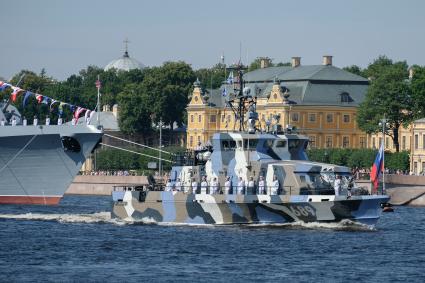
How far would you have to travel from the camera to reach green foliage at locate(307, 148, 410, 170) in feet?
409

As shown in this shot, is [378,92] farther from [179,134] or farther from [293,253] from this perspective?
[293,253]

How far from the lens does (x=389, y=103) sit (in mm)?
129875

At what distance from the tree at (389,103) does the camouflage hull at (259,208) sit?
63.9 m

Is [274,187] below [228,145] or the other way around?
below

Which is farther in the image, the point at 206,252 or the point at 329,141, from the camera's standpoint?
the point at 329,141

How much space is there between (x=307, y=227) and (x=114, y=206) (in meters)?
10.8

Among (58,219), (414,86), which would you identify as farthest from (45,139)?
(414,86)

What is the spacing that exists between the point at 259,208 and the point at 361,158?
62.4m

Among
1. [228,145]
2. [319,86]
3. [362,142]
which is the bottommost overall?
[228,145]

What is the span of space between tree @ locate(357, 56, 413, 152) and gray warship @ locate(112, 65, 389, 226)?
2412 inches

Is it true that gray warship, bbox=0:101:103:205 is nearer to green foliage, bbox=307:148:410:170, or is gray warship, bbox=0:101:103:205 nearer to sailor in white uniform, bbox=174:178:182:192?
sailor in white uniform, bbox=174:178:182:192

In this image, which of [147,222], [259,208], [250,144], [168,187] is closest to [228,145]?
[250,144]

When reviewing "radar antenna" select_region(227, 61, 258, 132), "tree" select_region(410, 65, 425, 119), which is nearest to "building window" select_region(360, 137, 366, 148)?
"tree" select_region(410, 65, 425, 119)

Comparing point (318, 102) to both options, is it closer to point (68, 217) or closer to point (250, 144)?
point (68, 217)
